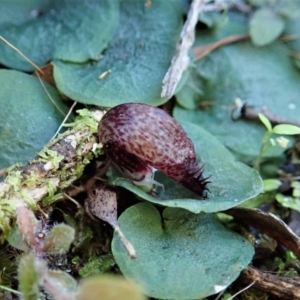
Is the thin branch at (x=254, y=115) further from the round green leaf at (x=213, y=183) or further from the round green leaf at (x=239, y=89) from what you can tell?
the round green leaf at (x=213, y=183)

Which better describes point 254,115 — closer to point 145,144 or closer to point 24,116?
point 145,144

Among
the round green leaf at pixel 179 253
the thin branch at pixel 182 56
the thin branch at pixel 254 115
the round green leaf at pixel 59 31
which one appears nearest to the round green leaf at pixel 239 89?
the thin branch at pixel 254 115

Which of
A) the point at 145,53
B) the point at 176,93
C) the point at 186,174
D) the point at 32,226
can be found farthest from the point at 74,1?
the point at 32,226

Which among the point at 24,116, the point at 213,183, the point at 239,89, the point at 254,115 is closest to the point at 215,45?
the point at 239,89

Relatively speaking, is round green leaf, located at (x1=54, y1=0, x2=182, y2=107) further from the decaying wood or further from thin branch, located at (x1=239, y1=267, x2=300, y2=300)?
thin branch, located at (x1=239, y1=267, x2=300, y2=300)

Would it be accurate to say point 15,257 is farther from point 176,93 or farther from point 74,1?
point 74,1

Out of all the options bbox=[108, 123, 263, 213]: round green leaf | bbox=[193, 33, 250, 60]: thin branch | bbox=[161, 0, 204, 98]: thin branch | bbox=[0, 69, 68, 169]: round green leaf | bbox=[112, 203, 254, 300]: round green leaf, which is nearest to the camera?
bbox=[112, 203, 254, 300]: round green leaf

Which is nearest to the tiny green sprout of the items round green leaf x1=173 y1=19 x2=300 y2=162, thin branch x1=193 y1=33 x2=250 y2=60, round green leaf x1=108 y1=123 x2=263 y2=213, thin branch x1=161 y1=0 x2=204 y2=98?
round green leaf x1=173 y1=19 x2=300 y2=162
